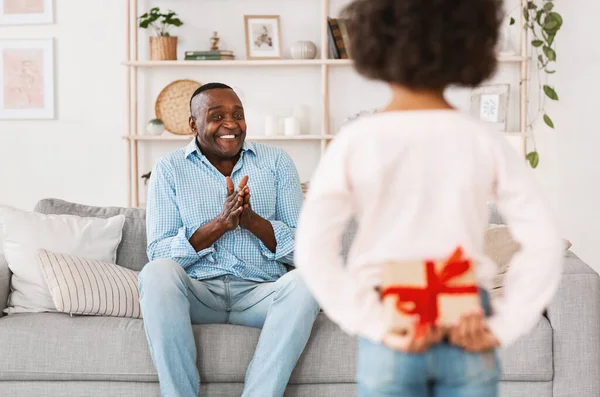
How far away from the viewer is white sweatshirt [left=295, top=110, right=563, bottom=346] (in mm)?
1246

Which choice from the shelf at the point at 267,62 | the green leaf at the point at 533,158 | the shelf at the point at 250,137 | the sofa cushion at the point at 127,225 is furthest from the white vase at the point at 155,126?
the green leaf at the point at 533,158

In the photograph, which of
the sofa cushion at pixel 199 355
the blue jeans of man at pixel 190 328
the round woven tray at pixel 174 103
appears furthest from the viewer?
the round woven tray at pixel 174 103

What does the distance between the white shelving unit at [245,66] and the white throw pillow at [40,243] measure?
1809 millimetres

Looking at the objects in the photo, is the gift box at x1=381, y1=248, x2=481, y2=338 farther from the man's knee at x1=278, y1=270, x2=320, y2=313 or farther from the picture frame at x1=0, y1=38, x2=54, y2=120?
the picture frame at x1=0, y1=38, x2=54, y2=120

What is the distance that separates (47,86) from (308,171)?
62.9 inches

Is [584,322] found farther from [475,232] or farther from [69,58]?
[69,58]

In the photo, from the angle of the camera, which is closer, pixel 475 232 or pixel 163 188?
pixel 475 232

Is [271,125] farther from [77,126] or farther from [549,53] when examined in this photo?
[549,53]

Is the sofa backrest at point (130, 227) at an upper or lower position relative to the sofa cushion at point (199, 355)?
upper

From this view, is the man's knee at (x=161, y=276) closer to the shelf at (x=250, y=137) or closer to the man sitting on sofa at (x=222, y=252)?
the man sitting on sofa at (x=222, y=252)

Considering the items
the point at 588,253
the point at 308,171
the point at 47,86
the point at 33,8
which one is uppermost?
the point at 33,8

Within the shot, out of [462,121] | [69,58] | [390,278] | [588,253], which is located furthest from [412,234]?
[69,58]

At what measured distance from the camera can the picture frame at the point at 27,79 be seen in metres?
4.95

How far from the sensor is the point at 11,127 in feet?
16.4
